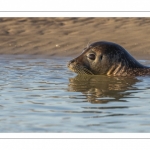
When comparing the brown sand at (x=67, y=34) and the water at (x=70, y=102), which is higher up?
the brown sand at (x=67, y=34)

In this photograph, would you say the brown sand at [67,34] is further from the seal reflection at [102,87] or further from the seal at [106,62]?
the seal reflection at [102,87]

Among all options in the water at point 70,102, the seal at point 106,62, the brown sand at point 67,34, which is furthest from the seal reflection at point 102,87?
the brown sand at point 67,34

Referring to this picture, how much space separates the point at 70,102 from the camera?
7.69 meters

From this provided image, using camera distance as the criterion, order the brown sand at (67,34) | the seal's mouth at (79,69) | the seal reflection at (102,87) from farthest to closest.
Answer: the brown sand at (67,34)
the seal's mouth at (79,69)
the seal reflection at (102,87)

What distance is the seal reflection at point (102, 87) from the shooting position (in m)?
8.12

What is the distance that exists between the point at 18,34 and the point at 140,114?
32.8 feet

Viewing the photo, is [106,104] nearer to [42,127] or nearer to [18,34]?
[42,127]

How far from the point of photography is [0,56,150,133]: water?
633 centimetres

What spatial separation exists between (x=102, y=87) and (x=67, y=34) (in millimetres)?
7177

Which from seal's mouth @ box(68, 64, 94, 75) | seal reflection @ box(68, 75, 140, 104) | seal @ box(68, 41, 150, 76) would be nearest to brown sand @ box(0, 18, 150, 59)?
seal @ box(68, 41, 150, 76)

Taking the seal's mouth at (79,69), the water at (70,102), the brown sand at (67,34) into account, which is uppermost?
the brown sand at (67,34)

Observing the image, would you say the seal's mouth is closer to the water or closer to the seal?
the seal

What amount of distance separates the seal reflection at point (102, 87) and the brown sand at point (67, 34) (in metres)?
3.83
